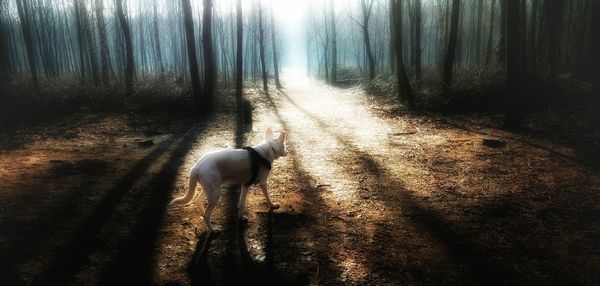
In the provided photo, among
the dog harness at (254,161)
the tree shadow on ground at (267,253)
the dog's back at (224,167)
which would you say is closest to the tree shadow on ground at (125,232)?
the tree shadow on ground at (267,253)

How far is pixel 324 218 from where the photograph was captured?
224 inches

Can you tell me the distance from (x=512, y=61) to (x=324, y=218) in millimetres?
9244

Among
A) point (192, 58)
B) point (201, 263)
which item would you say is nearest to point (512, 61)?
point (201, 263)

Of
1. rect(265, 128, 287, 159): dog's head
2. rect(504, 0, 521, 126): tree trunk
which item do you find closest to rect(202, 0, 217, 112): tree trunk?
rect(265, 128, 287, 159): dog's head

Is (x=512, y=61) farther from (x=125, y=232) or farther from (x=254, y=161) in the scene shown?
(x=125, y=232)

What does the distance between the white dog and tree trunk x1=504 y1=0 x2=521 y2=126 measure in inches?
351

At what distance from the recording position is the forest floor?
4.16m

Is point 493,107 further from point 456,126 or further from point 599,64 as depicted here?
point 599,64

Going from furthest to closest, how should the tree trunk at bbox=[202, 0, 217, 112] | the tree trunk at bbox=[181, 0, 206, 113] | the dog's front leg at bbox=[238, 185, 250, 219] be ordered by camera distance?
the tree trunk at bbox=[202, 0, 217, 112] → the tree trunk at bbox=[181, 0, 206, 113] → the dog's front leg at bbox=[238, 185, 250, 219]

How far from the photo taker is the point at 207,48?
1667 centimetres

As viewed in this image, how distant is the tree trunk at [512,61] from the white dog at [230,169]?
8.91 metres

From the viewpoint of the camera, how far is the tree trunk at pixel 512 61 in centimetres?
1126

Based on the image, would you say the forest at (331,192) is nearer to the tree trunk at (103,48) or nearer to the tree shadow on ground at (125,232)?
the tree shadow on ground at (125,232)

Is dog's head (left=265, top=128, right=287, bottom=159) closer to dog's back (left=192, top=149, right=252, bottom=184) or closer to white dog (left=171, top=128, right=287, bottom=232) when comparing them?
white dog (left=171, top=128, right=287, bottom=232)
